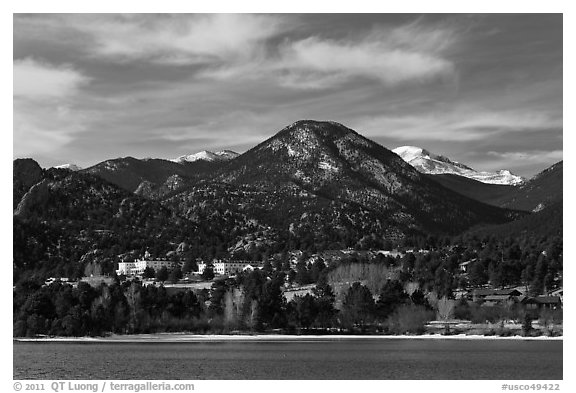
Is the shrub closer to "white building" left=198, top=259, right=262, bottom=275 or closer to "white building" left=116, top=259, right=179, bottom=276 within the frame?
"white building" left=198, top=259, right=262, bottom=275

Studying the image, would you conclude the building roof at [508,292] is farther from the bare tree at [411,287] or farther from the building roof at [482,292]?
the bare tree at [411,287]

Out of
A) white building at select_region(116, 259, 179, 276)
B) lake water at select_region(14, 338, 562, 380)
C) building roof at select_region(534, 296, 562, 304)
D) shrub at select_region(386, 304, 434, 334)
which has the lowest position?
lake water at select_region(14, 338, 562, 380)

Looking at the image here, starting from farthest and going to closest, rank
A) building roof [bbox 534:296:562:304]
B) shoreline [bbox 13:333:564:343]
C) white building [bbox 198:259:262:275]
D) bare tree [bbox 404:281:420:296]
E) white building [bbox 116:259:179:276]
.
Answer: white building [bbox 198:259:262:275], white building [bbox 116:259:179:276], bare tree [bbox 404:281:420:296], building roof [bbox 534:296:562:304], shoreline [bbox 13:333:564:343]

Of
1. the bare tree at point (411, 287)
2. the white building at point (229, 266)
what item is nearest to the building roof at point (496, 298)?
the bare tree at point (411, 287)

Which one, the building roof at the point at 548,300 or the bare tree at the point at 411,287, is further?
the bare tree at the point at 411,287

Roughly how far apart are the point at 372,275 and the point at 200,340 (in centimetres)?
4604

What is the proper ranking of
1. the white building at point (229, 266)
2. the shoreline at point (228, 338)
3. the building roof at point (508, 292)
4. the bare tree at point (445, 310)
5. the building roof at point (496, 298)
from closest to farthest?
1. the shoreline at point (228, 338)
2. the bare tree at point (445, 310)
3. the building roof at point (496, 298)
4. the building roof at point (508, 292)
5. the white building at point (229, 266)

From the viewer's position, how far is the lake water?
2434 inches

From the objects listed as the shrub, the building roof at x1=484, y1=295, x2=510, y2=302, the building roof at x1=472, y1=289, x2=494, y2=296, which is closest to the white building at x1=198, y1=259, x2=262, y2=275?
the building roof at x1=472, y1=289, x2=494, y2=296

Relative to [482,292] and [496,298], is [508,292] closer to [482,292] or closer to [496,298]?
[496,298]

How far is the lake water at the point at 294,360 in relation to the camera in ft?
203

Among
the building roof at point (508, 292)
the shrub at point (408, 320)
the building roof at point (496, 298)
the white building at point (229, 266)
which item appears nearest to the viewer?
the shrub at point (408, 320)

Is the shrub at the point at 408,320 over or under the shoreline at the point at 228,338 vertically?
over
